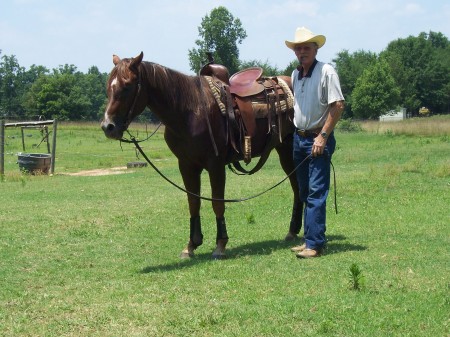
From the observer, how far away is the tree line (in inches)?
2921

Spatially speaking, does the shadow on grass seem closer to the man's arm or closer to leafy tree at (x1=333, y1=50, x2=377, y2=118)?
the man's arm

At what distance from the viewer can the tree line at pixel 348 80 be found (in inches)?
2921

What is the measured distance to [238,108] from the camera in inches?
269

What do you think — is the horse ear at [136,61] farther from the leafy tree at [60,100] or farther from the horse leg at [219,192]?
the leafy tree at [60,100]

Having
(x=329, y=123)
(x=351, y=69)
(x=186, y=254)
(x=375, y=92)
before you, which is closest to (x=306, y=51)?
(x=329, y=123)

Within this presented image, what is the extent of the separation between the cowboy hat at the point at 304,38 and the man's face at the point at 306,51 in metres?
0.05

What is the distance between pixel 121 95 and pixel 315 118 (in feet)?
6.38

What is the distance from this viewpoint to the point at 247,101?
6.93 metres

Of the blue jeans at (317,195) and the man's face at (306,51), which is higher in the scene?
the man's face at (306,51)

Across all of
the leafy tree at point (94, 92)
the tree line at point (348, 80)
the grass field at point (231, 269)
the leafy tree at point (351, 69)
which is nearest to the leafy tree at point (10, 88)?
the tree line at point (348, 80)

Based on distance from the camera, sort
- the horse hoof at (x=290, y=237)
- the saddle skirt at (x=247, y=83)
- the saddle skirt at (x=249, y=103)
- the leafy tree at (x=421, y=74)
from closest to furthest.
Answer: the saddle skirt at (x=249, y=103), the saddle skirt at (x=247, y=83), the horse hoof at (x=290, y=237), the leafy tree at (x=421, y=74)

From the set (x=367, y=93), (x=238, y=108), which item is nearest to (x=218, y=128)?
(x=238, y=108)

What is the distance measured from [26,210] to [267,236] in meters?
4.91

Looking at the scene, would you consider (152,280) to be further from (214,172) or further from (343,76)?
(343,76)
